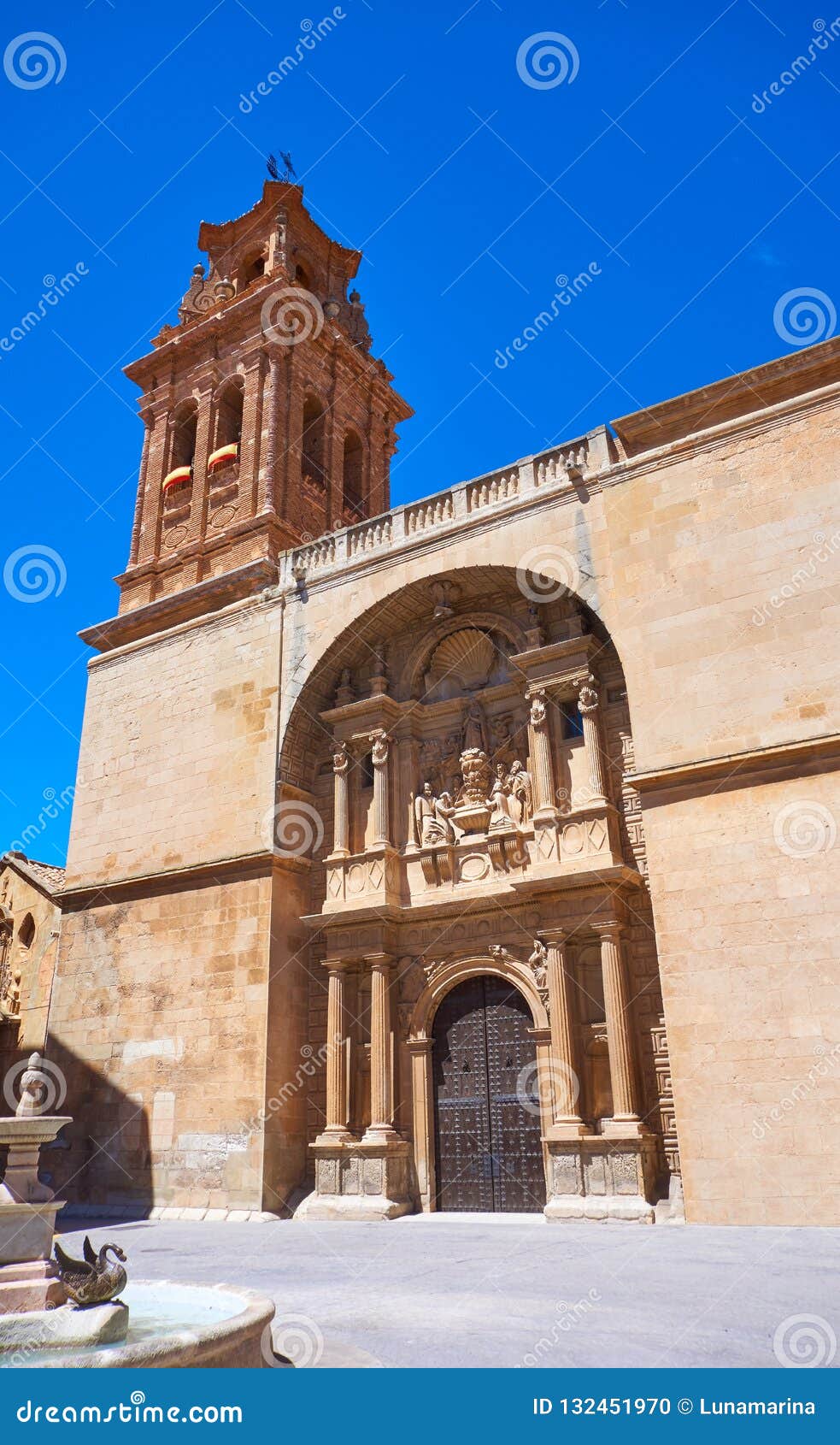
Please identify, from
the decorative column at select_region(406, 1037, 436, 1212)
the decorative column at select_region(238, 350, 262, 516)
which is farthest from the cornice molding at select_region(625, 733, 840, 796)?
the decorative column at select_region(238, 350, 262, 516)

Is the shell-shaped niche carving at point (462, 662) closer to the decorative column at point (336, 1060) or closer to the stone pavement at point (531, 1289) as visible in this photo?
the decorative column at point (336, 1060)

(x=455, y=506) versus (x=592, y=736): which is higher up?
(x=455, y=506)

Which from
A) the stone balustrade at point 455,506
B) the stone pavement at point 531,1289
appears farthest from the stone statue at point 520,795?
the stone pavement at point 531,1289

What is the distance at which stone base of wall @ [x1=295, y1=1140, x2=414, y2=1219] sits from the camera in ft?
41.2

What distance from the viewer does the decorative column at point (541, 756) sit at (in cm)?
1326

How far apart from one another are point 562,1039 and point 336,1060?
11.4ft

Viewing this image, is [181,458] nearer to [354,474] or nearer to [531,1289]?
[354,474]

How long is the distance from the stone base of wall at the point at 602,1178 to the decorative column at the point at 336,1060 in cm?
327

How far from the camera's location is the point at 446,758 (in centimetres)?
1503

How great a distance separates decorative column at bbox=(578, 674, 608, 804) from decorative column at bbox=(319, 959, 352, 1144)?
178 inches

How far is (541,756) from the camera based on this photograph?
13.5 metres

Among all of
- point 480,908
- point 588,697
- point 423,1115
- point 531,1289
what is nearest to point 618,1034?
point 480,908

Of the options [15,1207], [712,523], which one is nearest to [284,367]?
[712,523]

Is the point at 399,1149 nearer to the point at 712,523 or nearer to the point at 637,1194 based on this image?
the point at 637,1194
